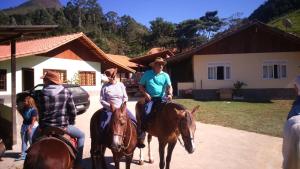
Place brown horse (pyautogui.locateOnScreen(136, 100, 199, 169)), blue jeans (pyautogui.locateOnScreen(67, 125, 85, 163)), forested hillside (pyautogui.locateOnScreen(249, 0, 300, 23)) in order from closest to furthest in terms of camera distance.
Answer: blue jeans (pyautogui.locateOnScreen(67, 125, 85, 163)) < brown horse (pyautogui.locateOnScreen(136, 100, 199, 169)) < forested hillside (pyautogui.locateOnScreen(249, 0, 300, 23))

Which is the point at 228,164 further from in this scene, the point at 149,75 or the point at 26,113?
the point at 26,113

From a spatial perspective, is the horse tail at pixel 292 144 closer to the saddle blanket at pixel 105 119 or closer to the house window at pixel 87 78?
the saddle blanket at pixel 105 119

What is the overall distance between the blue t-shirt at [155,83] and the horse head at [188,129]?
1.23 m

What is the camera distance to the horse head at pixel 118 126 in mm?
5036

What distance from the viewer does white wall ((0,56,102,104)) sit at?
2073 cm

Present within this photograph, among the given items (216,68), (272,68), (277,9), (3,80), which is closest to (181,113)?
(3,80)

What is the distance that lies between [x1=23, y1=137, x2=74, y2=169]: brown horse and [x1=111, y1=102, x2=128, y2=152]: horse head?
30.0 inches

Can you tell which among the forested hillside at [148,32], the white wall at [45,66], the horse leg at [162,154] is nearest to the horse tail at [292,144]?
the horse leg at [162,154]

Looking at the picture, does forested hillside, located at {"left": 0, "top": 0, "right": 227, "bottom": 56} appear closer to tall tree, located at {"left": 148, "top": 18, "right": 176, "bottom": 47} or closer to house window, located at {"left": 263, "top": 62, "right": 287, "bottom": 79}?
tall tree, located at {"left": 148, "top": 18, "right": 176, "bottom": 47}

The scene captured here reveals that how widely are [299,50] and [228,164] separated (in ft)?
65.1

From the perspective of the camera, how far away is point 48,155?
14.3ft

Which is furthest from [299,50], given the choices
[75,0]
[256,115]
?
[75,0]

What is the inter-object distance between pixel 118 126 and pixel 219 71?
839 inches

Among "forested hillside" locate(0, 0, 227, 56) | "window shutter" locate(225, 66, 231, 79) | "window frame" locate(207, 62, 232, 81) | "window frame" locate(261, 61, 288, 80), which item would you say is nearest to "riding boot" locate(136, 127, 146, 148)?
"window frame" locate(207, 62, 232, 81)
